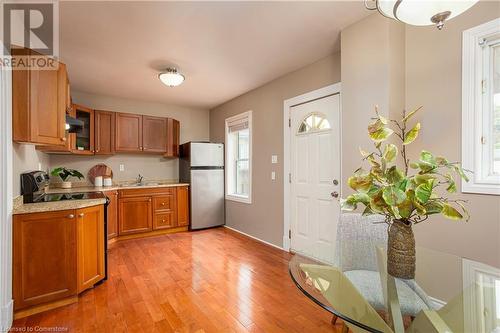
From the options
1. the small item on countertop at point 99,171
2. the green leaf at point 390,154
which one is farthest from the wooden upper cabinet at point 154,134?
the green leaf at point 390,154

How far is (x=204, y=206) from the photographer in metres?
4.56

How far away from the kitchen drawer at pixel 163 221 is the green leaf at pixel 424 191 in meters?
4.03

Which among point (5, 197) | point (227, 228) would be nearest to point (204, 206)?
point (227, 228)

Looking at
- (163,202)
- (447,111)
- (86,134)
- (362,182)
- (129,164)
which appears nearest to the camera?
(362,182)

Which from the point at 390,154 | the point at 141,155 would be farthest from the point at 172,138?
the point at 390,154

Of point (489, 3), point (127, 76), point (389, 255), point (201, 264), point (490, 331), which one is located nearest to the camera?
point (490, 331)

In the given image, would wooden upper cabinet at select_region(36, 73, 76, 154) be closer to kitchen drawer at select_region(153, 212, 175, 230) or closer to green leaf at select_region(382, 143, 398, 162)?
kitchen drawer at select_region(153, 212, 175, 230)

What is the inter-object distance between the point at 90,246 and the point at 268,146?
2549 mm

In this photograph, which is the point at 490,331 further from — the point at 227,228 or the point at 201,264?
the point at 227,228

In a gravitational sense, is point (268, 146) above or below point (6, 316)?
above

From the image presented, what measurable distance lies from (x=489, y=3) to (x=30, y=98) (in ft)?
11.5

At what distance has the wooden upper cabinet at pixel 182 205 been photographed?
439 centimetres

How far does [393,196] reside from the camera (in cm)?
92
